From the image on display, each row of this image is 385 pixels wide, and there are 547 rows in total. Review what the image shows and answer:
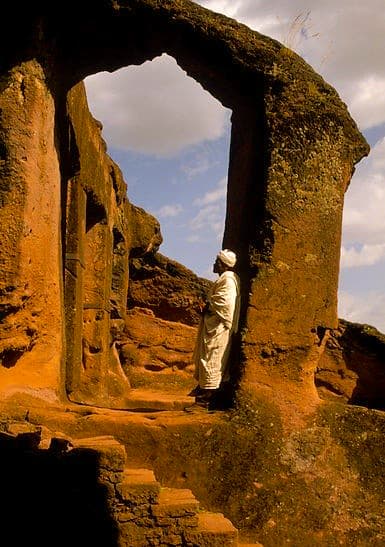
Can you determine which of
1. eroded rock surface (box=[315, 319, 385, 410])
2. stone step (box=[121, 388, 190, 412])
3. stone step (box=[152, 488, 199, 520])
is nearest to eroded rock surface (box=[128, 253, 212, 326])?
stone step (box=[121, 388, 190, 412])

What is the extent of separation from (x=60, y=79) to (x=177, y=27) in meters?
1.16

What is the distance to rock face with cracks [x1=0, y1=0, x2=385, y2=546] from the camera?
5219mm

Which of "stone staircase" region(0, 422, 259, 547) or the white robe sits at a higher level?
the white robe

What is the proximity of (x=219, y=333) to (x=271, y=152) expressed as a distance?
1.64 meters

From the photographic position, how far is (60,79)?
6.19m

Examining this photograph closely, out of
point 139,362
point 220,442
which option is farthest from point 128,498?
point 139,362

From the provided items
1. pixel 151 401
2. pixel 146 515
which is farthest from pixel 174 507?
pixel 151 401

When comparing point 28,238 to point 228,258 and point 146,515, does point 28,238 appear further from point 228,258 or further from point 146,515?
point 146,515

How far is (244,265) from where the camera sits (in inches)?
240

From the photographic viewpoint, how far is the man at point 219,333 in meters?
6.01

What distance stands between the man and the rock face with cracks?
0.58ft

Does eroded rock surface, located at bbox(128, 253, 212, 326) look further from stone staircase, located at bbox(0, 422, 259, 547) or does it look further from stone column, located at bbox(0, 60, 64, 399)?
stone staircase, located at bbox(0, 422, 259, 547)

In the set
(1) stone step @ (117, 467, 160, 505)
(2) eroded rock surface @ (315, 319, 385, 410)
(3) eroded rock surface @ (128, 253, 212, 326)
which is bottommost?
(1) stone step @ (117, 467, 160, 505)

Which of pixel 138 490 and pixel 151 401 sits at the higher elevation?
pixel 151 401
